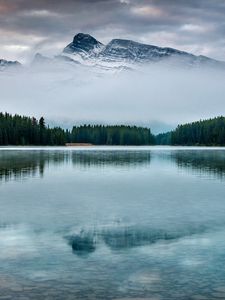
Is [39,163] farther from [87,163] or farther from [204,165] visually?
[204,165]

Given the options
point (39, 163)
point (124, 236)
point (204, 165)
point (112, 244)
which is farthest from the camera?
point (39, 163)

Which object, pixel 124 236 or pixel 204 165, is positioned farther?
pixel 204 165

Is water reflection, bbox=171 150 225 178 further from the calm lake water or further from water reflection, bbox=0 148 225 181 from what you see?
the calm lake water

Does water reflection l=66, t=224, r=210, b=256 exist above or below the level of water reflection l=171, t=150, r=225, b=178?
below

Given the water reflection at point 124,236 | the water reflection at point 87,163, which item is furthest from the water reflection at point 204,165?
the water reflection at point 124,236

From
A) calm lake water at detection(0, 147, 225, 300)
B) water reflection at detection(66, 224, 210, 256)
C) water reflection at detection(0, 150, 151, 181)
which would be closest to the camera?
calm lake water at detection(0, 147, 225, 300)

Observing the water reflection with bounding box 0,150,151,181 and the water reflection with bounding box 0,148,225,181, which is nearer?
the water reflection with bounding box 0,150,151,181

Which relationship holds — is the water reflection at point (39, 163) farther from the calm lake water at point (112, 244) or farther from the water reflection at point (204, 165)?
the calm lake water at point (112, 244)

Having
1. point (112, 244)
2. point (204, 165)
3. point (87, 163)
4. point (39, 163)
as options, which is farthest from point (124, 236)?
point (87, 163)

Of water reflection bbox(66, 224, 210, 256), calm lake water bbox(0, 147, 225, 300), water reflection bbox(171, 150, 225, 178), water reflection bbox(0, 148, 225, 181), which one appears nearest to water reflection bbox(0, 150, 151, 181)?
water reflection bbox(0, 148, 225, 181)

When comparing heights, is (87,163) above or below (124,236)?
above

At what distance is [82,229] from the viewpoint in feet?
66.4

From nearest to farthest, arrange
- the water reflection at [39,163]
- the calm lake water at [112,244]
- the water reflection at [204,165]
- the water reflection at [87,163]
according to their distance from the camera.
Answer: the calm lake water at [112,244] → the water reflection at [39,163] → the water reflection at [87,163] → the water reflection at [204,165]

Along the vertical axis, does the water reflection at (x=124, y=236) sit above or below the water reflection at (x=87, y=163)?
below
